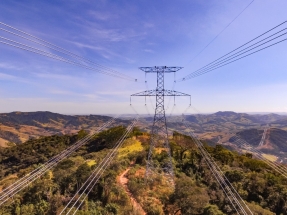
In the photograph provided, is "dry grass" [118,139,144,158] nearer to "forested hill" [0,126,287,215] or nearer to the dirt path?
"forested hill" [0,126,287,215]

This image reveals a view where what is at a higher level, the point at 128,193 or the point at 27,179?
the point at 27,179

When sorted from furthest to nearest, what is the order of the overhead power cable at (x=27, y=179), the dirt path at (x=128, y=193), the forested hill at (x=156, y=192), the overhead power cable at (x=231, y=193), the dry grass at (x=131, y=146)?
the dry grass at (x=131, y=146), the dirt path at (x=128, y=193), the forested hill at (x=156, y=192), the overhead power cable at (x=231, y=193), the overhead power cable at (x=27, y=179)

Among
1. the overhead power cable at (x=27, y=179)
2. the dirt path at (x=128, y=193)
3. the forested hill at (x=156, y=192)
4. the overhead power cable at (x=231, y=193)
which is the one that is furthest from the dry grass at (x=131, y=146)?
the overhead power cable at (x=27, y=179)

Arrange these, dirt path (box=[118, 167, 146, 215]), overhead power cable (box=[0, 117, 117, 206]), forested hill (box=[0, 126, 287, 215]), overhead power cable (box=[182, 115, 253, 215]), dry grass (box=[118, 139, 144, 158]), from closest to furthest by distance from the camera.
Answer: overhead power cable (box=[0, 117, 117, 206])
overhead power cable (box=[182, 115, 253, 215])
forested hill (box=[0, 126, 287, 215])
dirt path (box=[118, 167, 146, 215])
dry grass (box=[118, 139, 144, 158])

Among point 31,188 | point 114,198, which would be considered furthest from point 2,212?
point 114,198

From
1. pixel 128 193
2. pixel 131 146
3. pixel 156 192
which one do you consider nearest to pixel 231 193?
pixel 156 192

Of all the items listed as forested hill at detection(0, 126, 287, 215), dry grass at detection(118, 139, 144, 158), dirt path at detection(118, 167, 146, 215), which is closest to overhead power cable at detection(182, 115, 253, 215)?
forested hill at detection(0, 126, 287, 215)

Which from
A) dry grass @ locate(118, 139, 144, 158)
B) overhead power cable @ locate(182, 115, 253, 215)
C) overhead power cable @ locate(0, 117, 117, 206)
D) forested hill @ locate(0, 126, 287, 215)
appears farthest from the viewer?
dry grass @ locate(118, 139, 144, 158)

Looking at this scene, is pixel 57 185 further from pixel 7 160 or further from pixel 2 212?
pixel 7 160

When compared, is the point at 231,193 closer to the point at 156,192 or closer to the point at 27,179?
the point at 156,192

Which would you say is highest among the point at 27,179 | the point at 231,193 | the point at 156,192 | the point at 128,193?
the point at 27,179

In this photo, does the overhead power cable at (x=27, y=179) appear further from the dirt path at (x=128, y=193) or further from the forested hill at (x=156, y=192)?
the dirt path at (x=128, y=193)
